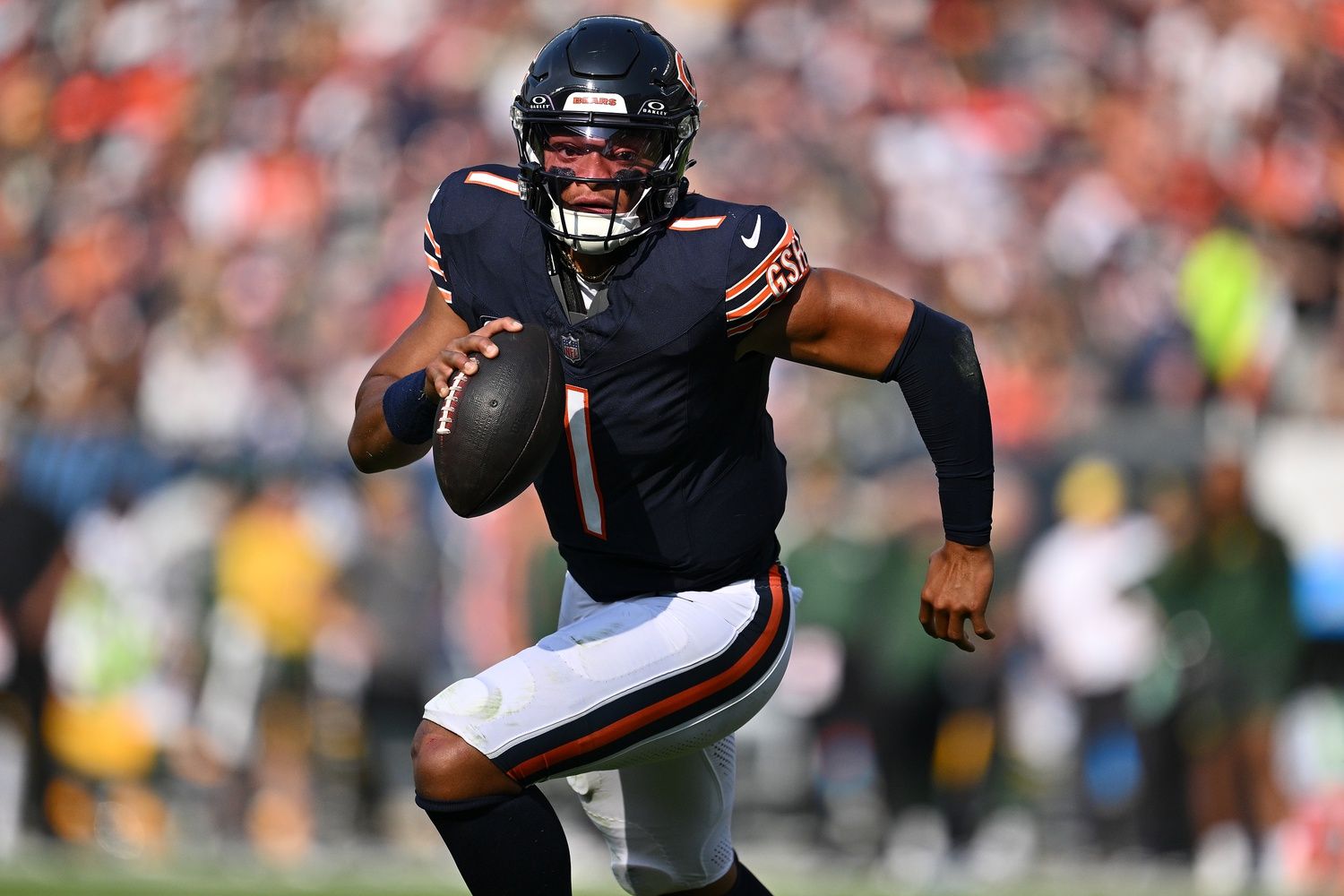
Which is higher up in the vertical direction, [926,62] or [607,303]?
[607,303]

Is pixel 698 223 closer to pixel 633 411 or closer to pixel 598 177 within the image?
pixel 598 177

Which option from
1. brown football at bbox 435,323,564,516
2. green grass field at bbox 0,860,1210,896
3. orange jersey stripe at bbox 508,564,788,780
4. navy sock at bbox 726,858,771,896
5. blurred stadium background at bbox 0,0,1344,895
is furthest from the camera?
blurred stadium background at bbox 0,0,1344,895

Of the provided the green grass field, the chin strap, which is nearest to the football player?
the chin strap

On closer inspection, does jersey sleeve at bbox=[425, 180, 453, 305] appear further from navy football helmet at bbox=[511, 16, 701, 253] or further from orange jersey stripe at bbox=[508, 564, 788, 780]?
orange jersey stripe at bbox=[508, 564, 788, 780]

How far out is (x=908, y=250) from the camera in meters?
7.63

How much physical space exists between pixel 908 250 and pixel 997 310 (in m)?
0.58

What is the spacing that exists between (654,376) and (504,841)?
852 mm

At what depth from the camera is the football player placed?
2930 millimetres

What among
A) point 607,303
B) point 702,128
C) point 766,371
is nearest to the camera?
point 607,303

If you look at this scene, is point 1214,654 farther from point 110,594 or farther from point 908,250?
point 110,594

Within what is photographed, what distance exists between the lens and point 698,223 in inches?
123

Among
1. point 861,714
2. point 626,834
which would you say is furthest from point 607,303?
point 861,714

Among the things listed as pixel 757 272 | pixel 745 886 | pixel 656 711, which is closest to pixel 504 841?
pixel 656 711

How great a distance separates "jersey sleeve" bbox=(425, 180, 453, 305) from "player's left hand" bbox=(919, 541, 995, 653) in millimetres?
1060
